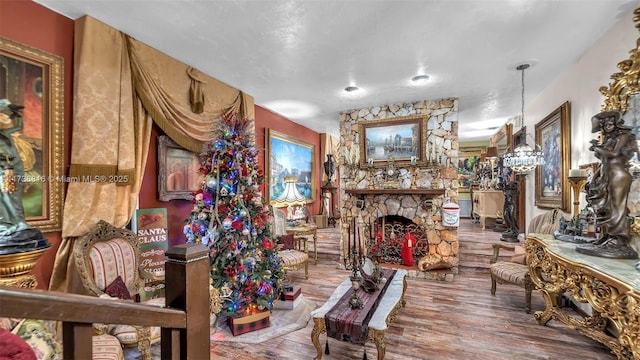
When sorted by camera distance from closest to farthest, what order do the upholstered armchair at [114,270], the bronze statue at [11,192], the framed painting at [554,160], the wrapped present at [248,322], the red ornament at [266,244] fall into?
the bronze statue at [11,192], the upholstered armchair at [114,270], the wrapped present at [248,322], the red ornament at [266,244], the framed painting at [554,160]

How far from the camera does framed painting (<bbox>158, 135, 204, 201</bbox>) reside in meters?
3.09

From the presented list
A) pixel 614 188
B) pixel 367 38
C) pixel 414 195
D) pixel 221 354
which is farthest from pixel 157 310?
pixel 414 195

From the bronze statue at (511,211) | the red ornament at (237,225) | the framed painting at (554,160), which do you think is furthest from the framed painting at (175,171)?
the bronze statue at (511,211)

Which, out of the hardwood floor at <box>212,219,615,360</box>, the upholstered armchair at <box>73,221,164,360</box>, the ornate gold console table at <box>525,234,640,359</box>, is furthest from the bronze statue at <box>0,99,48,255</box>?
the ornate gold console table at <box>525,234,640,359</box>

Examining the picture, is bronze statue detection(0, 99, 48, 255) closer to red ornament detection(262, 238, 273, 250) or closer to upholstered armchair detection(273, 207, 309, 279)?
red ornament detection(262, 238, 273, 250)

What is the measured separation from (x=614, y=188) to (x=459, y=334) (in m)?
1.76

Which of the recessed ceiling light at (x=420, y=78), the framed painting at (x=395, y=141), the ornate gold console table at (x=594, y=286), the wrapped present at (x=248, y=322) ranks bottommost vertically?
the wrapped present at (x=248, y=322)

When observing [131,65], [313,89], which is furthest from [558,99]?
[131,65]

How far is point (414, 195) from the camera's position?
464cm

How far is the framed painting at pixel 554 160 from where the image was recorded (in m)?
3.30

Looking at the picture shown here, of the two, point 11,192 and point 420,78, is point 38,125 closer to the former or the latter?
point 11,192

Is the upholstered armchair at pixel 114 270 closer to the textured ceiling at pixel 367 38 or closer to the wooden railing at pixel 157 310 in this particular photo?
the wooden railing at pixel 157 310

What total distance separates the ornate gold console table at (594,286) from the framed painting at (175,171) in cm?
344

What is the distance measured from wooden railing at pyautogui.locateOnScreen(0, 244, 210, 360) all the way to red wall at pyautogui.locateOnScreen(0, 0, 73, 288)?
7.31 feet
